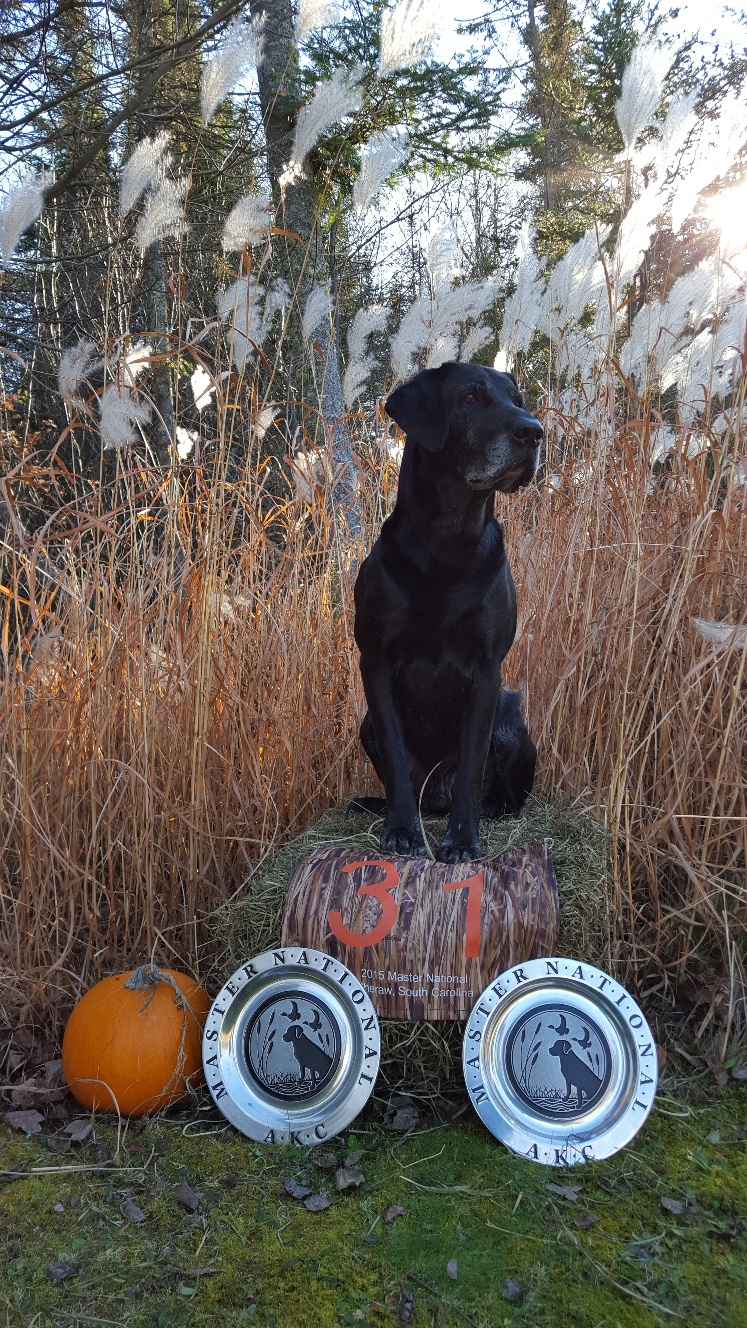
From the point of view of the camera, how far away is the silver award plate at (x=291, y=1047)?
74.9 inches

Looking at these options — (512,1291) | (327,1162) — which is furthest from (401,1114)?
(512,1291)

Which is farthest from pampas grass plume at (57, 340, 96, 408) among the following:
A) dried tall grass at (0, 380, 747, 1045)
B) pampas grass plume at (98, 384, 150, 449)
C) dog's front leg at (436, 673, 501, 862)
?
dog's front leg at (436, 673, 501, 862)

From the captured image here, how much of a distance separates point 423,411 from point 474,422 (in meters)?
0.14

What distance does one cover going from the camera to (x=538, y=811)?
256 centimetres

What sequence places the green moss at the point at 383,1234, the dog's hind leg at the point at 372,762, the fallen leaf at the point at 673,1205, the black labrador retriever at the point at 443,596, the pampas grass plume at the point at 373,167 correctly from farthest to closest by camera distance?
1. the pampas grass plume at the point at 373,167
2. the dog's hind leg at the point at 372,762
3. the black labrador retriever at the point at 443,596
4. the fallen leaf at the point at 673,1205
5. the green moss at the point at 383,1234

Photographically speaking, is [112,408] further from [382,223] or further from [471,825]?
[382,223]

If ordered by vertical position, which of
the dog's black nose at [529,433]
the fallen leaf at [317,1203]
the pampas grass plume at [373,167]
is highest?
the pampas grass plume at [373,167]

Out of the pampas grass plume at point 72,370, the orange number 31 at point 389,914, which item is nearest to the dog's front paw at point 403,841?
the orange number 31 at point 389,914

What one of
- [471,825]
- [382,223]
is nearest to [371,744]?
[471,825]

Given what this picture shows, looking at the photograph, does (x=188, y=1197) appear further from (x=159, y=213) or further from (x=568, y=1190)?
(x=159, y=213)

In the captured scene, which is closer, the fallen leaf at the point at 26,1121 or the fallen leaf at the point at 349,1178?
the fallen leaf at the point at 349,1178

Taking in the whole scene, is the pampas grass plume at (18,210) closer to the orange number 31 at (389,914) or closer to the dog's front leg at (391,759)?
the dog's front leg at (391,759)

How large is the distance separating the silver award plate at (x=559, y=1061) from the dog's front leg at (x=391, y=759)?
1.53 ft

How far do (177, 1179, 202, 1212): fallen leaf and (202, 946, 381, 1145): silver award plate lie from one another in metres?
0.19
